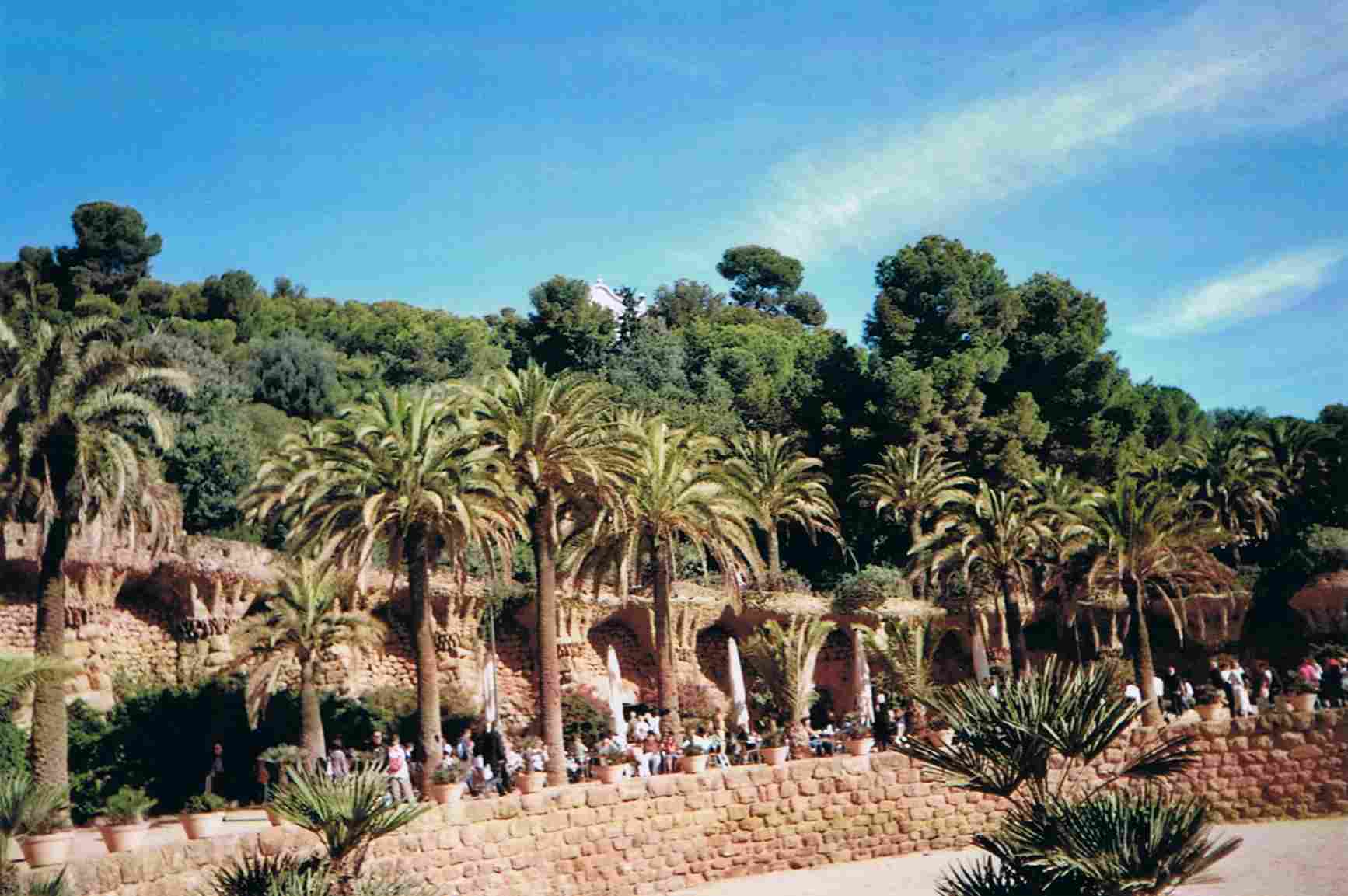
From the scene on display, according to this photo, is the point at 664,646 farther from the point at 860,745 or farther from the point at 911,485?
the point at 911,485

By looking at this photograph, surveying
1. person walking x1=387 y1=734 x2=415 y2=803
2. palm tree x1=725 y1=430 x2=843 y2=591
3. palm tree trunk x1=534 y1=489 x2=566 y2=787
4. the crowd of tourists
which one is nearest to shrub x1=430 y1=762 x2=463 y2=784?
the crowd of tourists

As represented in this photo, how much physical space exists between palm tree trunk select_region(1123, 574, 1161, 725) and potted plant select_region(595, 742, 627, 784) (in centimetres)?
1138

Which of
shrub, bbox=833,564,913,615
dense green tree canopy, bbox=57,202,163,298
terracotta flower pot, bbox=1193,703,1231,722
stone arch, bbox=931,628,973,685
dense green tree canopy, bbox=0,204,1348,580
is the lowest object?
terracotta flower pot, bbox=1193,703,1231,722

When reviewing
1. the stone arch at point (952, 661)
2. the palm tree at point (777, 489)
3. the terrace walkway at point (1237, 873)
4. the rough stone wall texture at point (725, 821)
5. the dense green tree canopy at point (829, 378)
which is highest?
the dense green tree canopy at point (829, 378)

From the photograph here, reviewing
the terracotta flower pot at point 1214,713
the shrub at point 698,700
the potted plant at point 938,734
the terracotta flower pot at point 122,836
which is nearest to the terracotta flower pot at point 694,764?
the potted plant at point 938,734

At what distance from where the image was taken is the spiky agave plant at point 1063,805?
47.2 ft

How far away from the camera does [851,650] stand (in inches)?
1724

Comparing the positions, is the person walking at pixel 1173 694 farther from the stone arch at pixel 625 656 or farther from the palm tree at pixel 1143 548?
the stone arch at pixel 625 656

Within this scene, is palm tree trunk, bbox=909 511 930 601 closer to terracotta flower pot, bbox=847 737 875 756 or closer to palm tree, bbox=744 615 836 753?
palm tree, bbox=744 615 836 753

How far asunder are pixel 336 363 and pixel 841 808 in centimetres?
4310

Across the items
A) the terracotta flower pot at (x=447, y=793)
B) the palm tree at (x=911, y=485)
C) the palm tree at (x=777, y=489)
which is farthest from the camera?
the palm tree at (x=911, y=485)

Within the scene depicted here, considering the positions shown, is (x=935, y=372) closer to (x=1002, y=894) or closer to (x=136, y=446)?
(x=136, y=446)

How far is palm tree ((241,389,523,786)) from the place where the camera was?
2614 centimetres

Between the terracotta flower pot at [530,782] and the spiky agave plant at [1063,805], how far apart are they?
324 inches
